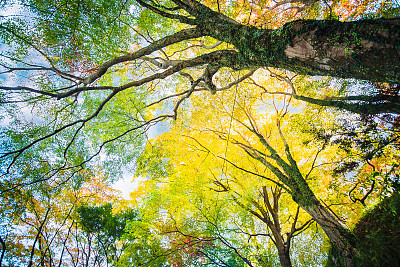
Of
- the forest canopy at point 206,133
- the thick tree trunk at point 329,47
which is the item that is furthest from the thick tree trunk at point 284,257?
the thick tree trunk at point 329,47

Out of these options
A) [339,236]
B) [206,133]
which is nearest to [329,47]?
[339,236]

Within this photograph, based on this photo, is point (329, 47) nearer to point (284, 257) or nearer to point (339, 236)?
point (339, 236)

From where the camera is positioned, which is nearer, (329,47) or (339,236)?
(329,47)

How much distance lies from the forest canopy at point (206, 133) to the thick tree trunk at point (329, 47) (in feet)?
0.04

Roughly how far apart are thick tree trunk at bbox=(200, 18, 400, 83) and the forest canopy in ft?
0.04

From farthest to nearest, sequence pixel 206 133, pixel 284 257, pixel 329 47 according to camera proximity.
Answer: pixel 206 133, pixel 284 257, pixel 329 47

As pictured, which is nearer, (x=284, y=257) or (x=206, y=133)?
(x=284, y=257)

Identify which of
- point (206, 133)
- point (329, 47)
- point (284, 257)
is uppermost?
point (206, 133)

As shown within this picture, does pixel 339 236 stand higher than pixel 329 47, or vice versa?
pixel 329 47

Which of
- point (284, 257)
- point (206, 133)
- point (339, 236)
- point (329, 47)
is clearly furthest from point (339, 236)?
point (206, 133)

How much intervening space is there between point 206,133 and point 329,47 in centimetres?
545

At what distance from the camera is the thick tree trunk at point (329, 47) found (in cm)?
141

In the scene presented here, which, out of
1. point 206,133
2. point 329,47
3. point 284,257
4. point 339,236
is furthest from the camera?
point 206,133

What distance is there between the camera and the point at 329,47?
1696mm
